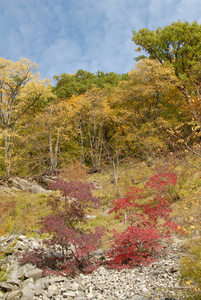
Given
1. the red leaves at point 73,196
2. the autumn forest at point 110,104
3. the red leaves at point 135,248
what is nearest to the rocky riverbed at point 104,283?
the red leaves at point 135,248

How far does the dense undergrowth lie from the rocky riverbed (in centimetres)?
31

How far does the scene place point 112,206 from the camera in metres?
10.5

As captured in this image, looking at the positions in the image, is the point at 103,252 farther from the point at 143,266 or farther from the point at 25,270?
the point at 25,270

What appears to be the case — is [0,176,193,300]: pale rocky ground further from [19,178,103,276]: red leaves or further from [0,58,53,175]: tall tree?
[0,58,53,175]: tall tree

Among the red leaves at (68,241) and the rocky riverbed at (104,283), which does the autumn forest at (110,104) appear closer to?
the red leaves at (68,241)

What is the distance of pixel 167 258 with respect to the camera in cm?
460

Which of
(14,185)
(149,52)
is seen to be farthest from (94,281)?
(149,52)

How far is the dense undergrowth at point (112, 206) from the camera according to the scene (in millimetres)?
3792

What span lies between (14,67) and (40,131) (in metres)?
5.50

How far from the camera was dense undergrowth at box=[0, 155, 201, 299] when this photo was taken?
12.4 feet

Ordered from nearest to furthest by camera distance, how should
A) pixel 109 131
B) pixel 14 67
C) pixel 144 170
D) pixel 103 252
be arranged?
pixel 103 252 → pixel 144 170 → pixel 14 67 → pixel 109 131

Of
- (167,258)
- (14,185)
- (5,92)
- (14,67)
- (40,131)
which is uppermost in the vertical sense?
(14,67)

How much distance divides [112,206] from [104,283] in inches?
251

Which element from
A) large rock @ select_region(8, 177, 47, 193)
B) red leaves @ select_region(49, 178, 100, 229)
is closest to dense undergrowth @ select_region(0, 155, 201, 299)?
red leaves @ select_region(49, 178, 100, 229)
